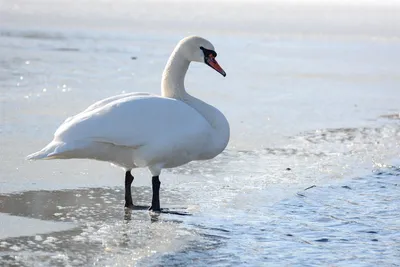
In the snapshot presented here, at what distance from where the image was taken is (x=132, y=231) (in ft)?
19.0

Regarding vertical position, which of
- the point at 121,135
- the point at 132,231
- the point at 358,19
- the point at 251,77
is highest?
the point at 358,19

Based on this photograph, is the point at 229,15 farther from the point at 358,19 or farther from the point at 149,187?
the point at 149,187

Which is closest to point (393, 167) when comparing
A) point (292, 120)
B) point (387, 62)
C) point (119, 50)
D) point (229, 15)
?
point (292, 120)

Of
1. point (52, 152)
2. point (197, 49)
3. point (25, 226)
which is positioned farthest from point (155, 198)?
point (197, 49)

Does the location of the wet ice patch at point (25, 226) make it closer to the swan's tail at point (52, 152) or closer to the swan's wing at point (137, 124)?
the swan's tail at point (52, 152)

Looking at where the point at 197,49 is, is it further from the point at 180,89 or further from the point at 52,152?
the point at 52,152

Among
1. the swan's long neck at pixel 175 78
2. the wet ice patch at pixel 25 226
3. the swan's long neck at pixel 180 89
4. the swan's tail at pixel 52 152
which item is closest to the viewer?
the wet ice patch at pixel 25 226

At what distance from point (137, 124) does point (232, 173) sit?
1.75m

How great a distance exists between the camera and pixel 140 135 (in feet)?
20.3

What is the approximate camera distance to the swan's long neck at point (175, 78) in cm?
702

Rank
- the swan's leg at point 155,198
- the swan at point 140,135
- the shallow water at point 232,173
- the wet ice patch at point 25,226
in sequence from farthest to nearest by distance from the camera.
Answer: the swan's leg at point 155,198, the swan at point 140,135, the wet ice patch at point 25,226, the shallow water at point 232,173

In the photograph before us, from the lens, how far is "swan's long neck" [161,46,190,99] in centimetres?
702

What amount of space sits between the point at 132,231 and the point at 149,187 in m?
1.50

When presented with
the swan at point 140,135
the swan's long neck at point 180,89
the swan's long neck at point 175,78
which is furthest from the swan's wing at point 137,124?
the swan's long neck at point 175,78
